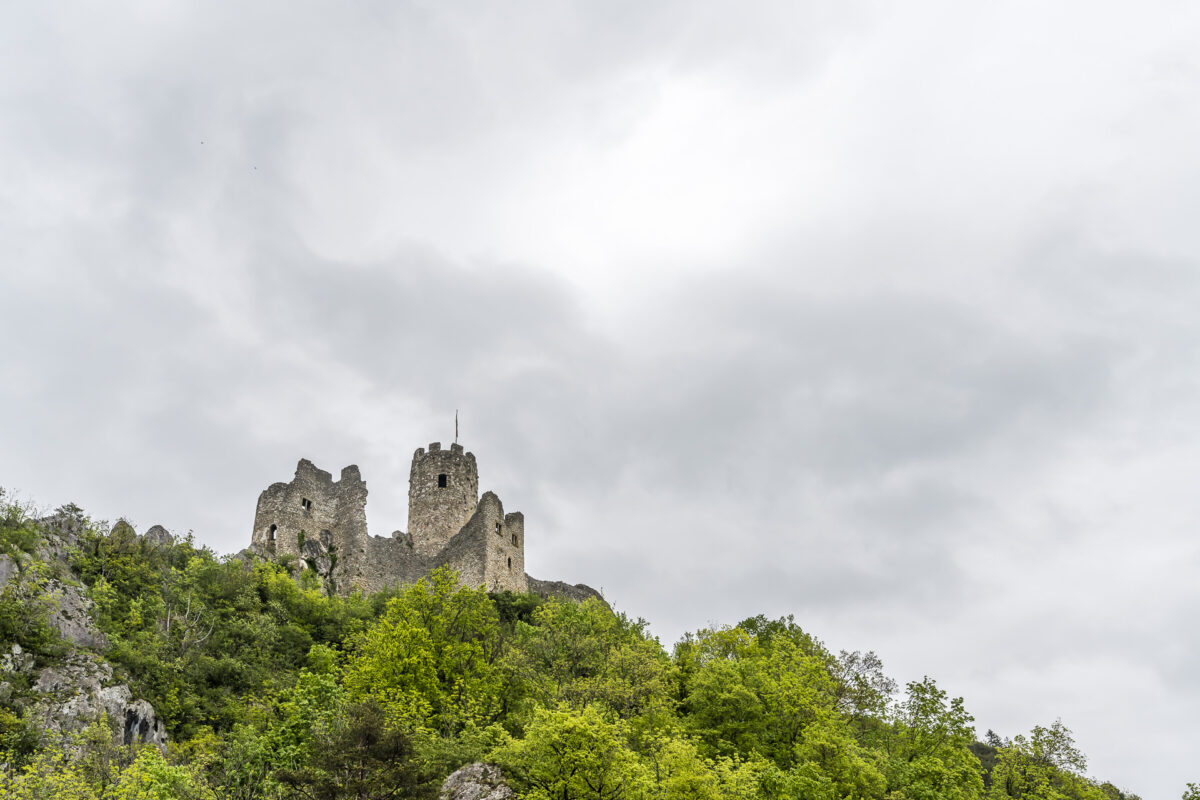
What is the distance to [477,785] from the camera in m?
27.5

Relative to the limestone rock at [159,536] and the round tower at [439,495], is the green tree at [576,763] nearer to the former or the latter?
the limestone rock at [159,536]

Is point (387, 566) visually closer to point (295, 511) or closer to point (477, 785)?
point (295, 511)

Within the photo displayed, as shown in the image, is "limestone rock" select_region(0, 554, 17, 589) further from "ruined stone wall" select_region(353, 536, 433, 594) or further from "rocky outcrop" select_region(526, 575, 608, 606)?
"rocky outcrop" select_region(526, 575, 608, 606)

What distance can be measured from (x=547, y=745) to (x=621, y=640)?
587 inches

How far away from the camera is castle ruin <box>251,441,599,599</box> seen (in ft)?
188

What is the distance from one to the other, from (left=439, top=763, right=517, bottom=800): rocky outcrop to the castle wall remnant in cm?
2766

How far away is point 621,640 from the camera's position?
41.4 metres

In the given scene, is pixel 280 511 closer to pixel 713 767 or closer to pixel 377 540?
pixel 377 540

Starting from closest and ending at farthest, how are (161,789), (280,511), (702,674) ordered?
(161,789) → (702,674) → (280,511)

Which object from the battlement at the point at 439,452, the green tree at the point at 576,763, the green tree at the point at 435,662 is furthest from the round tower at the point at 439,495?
the green tree at the point at 576,763

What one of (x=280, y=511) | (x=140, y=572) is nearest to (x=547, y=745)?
(x=140, y=572)

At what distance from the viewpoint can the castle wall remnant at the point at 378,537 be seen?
57312 mm

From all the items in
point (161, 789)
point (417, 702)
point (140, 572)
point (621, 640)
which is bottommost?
point (161, 789)

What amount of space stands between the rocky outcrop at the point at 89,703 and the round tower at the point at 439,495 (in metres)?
29.2
